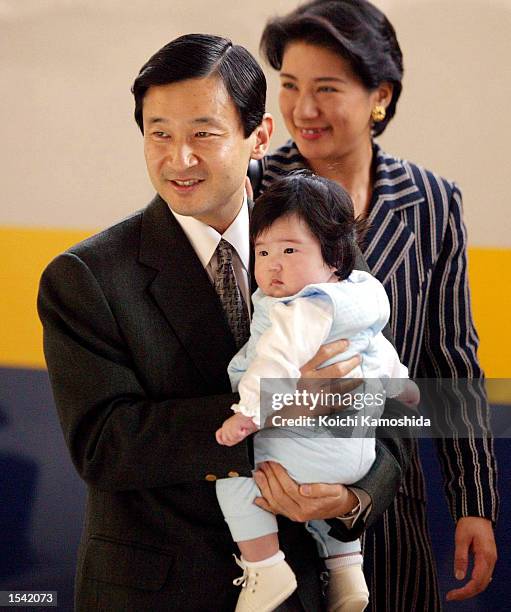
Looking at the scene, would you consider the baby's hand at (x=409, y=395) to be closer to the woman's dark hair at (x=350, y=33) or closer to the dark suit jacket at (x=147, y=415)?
the dark suit jacket at (x=147, y=415)

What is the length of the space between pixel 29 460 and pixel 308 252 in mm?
1437

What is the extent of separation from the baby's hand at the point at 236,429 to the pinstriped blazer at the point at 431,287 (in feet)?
2.56

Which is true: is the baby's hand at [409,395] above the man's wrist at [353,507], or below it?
above

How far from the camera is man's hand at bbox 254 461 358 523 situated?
5.24ft

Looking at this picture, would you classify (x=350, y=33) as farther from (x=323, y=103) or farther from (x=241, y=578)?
(x=241, y=578)

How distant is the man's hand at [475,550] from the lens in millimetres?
2156

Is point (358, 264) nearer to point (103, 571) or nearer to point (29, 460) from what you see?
point (103, 571)

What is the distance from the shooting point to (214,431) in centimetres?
157

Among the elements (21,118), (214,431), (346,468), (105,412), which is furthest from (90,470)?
(21,118)

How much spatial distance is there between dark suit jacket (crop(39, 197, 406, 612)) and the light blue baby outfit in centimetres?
5

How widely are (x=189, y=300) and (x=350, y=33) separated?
0.95m

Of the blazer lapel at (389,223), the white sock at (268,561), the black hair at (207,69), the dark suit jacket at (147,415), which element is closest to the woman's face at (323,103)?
the blazer lapel at (389,223)

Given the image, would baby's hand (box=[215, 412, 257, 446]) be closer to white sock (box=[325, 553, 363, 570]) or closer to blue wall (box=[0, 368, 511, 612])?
white sock (box=[325, 553, 363, 570])

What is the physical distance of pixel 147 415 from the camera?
159 centimetres
